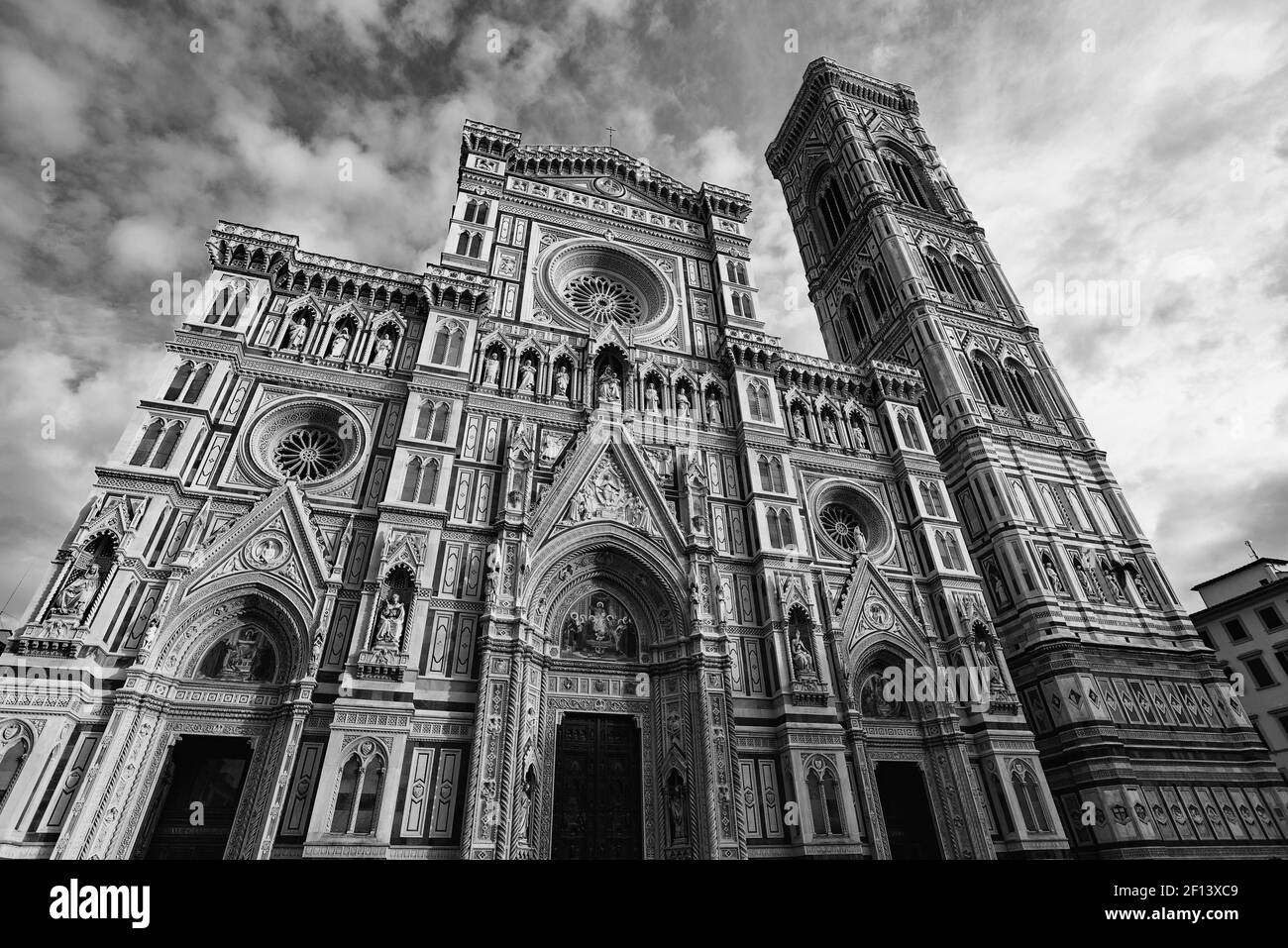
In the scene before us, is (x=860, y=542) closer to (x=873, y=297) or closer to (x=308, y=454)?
(x=308, y=454)

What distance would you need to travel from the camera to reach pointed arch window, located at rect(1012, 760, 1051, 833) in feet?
51.8

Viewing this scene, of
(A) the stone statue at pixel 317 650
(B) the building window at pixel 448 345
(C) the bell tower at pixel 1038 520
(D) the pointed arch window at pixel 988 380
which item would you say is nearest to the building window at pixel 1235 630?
(C) the bell tower at pixel 1038 520

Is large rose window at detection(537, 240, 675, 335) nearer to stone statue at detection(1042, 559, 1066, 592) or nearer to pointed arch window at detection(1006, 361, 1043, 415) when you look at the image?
pointed arch window at detection(1006, 361, 1043, 415)

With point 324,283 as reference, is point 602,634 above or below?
below

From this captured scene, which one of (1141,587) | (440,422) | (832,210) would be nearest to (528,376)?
(440,422)

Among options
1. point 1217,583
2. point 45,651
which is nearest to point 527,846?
point 45,651

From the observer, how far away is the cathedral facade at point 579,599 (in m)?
12.6

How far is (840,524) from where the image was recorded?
68.5 feet

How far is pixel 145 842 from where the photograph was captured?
1191cm

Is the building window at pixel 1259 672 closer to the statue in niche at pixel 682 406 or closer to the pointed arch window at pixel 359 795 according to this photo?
the statue in niche at pixel 682 406

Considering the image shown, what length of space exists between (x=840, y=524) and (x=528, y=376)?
11.1 m

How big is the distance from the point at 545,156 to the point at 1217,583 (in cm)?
3769

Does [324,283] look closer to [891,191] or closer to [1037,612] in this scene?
[1037,612]
